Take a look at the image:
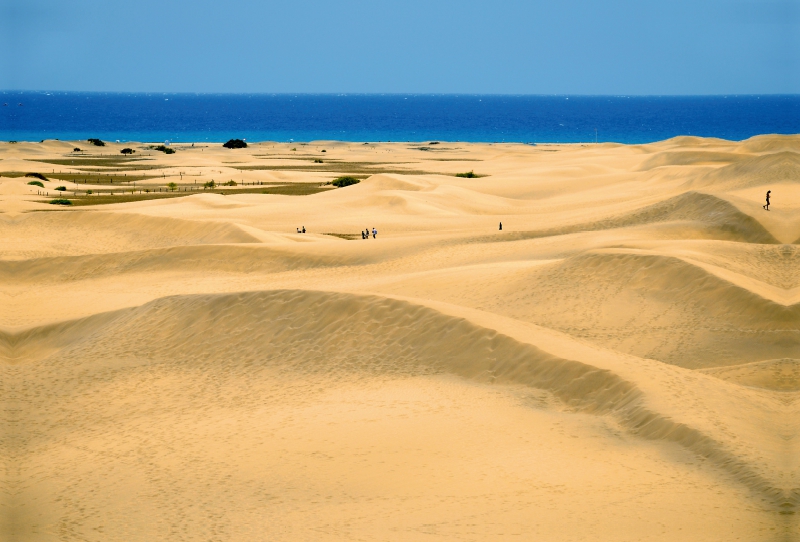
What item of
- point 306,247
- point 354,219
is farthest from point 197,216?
point 306,247

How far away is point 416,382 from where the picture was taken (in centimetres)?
1828

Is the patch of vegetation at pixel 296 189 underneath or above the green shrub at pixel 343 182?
underneath

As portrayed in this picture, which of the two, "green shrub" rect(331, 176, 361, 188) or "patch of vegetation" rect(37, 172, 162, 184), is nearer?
"green shrub" rect(331, 176, 361, 188)

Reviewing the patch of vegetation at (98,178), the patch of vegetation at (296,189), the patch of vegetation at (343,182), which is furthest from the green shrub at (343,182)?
the patch of vegetation at (98,178)

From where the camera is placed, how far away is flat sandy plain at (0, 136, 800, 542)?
41.2 feet

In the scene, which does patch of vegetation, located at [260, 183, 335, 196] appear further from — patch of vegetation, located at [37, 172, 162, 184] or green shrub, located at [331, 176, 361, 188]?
patch of vegetation, located at [37, 172, 162, 184]

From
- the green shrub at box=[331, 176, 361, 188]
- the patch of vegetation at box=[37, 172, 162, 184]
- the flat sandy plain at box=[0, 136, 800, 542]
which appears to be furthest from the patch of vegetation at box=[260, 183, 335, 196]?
the flat sandy plain at box=[0, 136, 800, 542]

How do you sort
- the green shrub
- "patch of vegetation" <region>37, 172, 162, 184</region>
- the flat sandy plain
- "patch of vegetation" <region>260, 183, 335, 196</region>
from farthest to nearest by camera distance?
"patch of vegetation" <region>37, 172, 162, 184</region> → the green shrub → "patch of vegetation" <region>260, 183, 335, 196</region> → the flat sandy plain

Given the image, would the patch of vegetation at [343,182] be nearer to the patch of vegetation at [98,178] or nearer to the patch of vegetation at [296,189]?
the patch of vegetation at [296,189]

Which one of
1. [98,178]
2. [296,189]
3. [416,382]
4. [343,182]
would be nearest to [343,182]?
[343,182]

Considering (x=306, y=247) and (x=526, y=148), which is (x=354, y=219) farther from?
(x=526, y=148)

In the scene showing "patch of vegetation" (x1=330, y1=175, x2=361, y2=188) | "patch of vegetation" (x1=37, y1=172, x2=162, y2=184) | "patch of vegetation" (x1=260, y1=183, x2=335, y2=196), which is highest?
"patch of vegetation" (x1=330, y1=175, x2=361, y2=188)

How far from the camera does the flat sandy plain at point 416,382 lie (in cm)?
1255

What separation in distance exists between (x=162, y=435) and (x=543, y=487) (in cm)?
726
